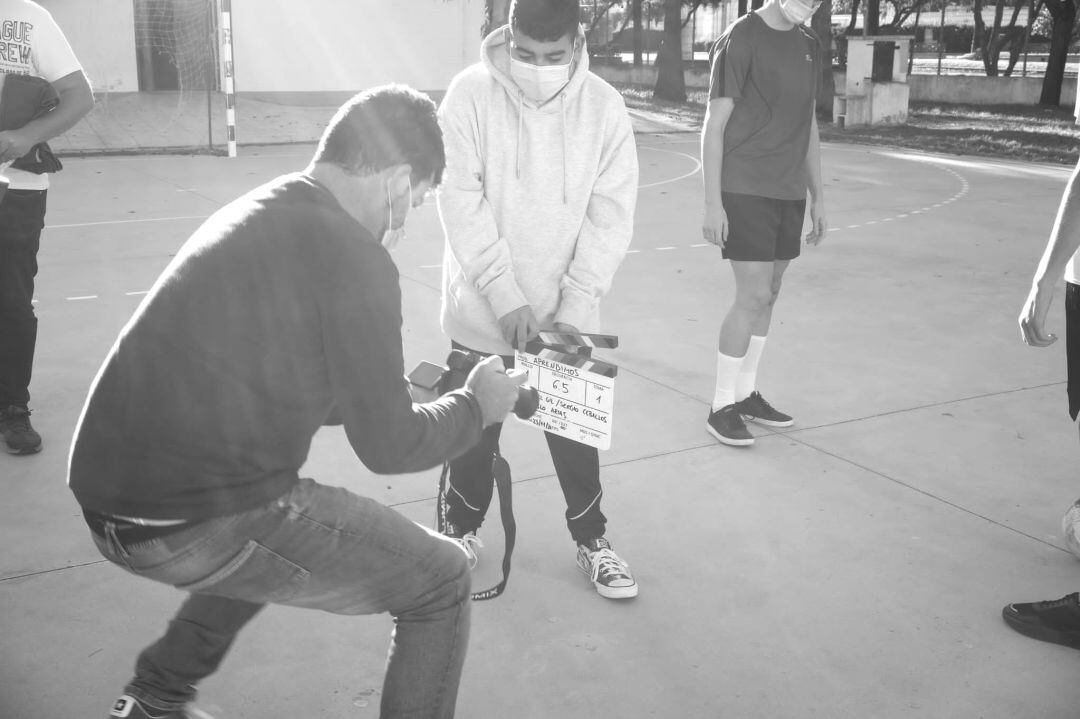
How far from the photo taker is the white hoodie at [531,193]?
3.35m

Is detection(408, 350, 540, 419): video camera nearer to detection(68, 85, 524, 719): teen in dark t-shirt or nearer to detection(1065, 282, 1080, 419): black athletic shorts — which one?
detection(68, 85, 524, 719): teen in dark t-shirt

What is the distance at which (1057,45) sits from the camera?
26375 millimetres

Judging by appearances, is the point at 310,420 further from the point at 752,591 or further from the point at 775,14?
the point at 775,14

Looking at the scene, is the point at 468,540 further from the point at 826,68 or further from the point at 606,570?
the point at 826,68

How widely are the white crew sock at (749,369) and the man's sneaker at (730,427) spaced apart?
21cm

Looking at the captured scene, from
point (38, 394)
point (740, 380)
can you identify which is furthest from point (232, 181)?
point (740, 380)

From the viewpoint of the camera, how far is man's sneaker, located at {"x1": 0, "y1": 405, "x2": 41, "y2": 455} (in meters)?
4.53

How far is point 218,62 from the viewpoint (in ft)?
69.4

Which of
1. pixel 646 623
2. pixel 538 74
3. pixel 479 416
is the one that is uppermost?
pixel 538 74

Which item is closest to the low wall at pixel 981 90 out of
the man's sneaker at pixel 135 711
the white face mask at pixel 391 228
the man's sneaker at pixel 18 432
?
the man's sneaker at pixel 18 432

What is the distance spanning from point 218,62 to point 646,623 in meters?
20.0

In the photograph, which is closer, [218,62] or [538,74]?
[538,74]

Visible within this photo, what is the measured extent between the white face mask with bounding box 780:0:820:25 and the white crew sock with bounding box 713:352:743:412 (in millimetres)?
1433

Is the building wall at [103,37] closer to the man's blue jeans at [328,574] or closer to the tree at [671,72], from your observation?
the tree at [671,72]
